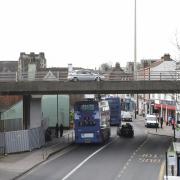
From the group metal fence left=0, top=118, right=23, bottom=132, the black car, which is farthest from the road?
the black car

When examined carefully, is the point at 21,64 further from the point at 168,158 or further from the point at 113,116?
the point at 168,158

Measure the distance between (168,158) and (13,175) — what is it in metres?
8.30

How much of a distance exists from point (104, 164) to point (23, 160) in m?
5.11

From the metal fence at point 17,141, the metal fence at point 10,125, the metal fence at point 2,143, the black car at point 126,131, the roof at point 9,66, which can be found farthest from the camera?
the roof at point 9,66

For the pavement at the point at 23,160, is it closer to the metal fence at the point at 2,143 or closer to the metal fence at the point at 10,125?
the metal fence at the point at 2,143

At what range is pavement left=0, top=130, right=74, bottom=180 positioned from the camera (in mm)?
26928

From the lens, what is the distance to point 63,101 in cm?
6431

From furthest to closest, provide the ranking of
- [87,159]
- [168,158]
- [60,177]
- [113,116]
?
1. [113,116]
2. [87,159]
3. [60,177]
4. [168,158]

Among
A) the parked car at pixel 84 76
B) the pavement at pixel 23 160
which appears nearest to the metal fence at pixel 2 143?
the pavement at pixel 23 160

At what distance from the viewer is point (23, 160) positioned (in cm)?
3269

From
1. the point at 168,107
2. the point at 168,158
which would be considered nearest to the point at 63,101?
the point at 168,107

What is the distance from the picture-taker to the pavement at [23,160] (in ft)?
88.3

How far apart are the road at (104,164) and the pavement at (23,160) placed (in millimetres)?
511

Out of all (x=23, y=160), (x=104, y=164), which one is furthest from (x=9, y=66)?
(x=104, y=164)
